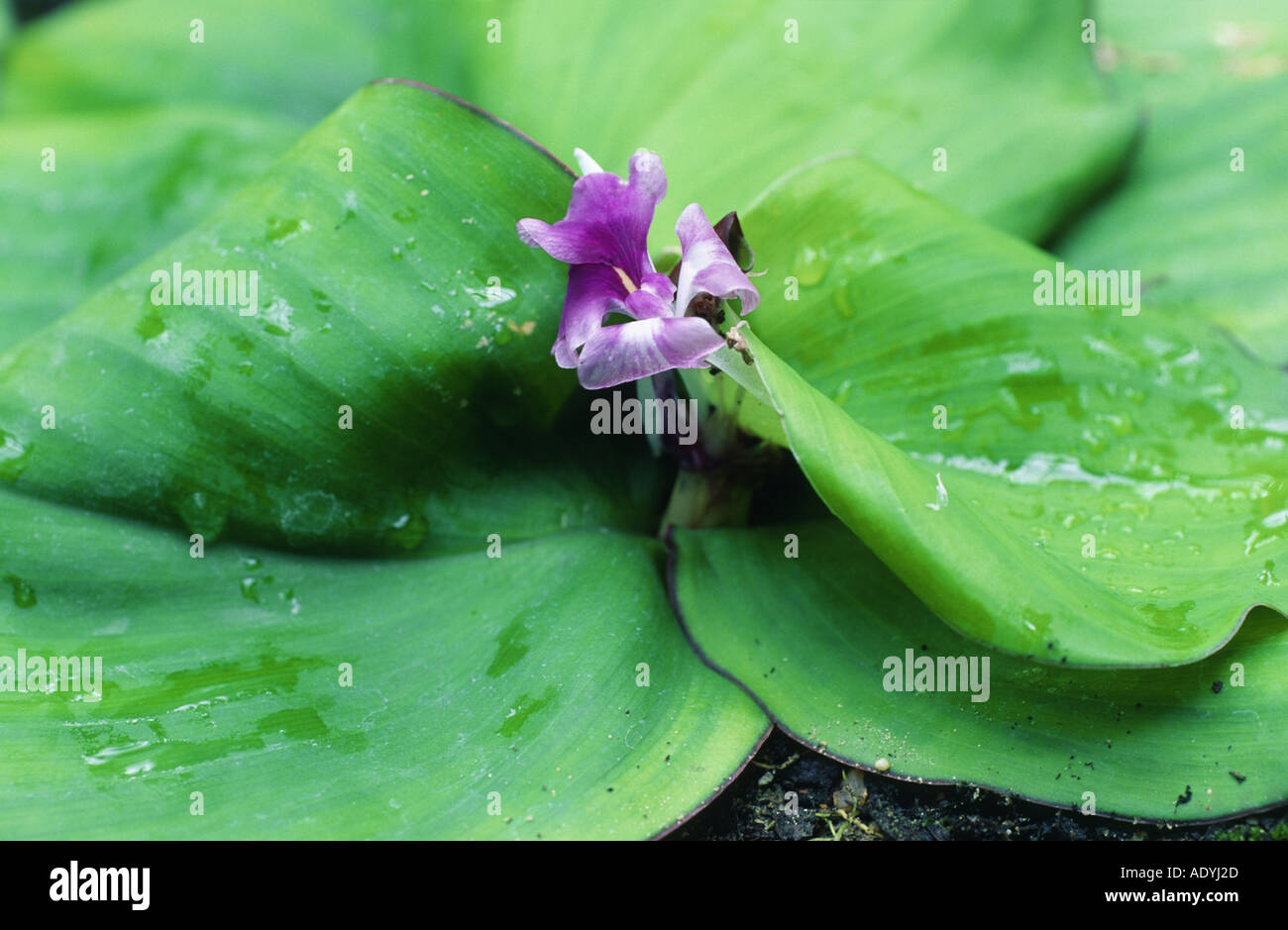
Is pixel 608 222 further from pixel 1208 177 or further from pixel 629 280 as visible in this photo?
pixel 1208 177

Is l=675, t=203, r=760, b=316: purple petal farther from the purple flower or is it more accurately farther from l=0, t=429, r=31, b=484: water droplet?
l=0, t=429, r=31, b=484: water droplet

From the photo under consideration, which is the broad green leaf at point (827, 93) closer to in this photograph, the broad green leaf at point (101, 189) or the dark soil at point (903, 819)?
the broad green leaf at point (101, 189)

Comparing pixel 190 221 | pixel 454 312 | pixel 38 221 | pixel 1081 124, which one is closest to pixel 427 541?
pixel 454 312

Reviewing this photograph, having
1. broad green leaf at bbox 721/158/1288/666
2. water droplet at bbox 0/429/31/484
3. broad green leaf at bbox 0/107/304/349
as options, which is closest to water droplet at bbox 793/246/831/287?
broad green leaf at bbox 721/158/1288/666

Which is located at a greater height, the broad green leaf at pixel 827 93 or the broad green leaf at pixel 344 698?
the broad green leaf at pixel 827 93

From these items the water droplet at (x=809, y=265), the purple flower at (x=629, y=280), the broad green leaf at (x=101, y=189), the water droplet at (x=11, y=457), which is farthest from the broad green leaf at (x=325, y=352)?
the broad green leaf at (x=101, y=189)

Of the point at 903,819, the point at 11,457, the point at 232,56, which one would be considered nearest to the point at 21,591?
the point at 11,457

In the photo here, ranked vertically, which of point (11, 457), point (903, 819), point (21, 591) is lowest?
point (903, 819)
